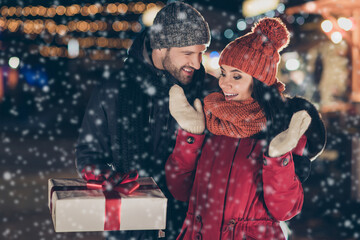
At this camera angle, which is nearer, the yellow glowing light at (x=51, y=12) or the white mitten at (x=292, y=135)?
the white mitten at (x=292, y=135)

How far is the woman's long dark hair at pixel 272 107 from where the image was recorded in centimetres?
235

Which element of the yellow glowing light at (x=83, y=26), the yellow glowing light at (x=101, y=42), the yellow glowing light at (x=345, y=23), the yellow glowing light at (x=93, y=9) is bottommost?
the yellow glowing light at (x=345, y=23)

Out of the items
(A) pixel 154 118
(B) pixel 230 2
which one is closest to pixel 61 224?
(A) pixel 154 118

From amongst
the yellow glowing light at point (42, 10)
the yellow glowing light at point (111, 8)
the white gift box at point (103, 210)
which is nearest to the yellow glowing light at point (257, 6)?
the white gift box at point (103, 210)

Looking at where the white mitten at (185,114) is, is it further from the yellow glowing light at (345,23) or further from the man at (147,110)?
the yellow glowing light at (345,23)

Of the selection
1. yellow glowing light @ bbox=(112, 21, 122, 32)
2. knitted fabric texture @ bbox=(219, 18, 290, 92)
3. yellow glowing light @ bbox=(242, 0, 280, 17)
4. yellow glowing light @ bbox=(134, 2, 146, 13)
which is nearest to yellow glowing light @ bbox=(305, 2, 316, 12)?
yellow glowing light @ bbox=(242, 0, 280, 17)

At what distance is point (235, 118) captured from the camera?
7.92 feet

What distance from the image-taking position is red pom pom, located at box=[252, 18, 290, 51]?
247 cm

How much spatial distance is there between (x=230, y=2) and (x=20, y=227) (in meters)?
12.5

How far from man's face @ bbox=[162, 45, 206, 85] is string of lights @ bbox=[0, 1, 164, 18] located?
41.2 meters

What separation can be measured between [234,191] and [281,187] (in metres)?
0.25

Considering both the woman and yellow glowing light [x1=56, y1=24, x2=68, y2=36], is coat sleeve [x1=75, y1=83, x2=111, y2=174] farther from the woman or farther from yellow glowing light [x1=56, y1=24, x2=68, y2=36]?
yellow glowing light [x1=56, y1=24, x2=68, y2=36]

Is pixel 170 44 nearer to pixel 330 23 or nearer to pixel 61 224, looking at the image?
pixel 61 224

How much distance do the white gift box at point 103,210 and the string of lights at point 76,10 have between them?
138ft
